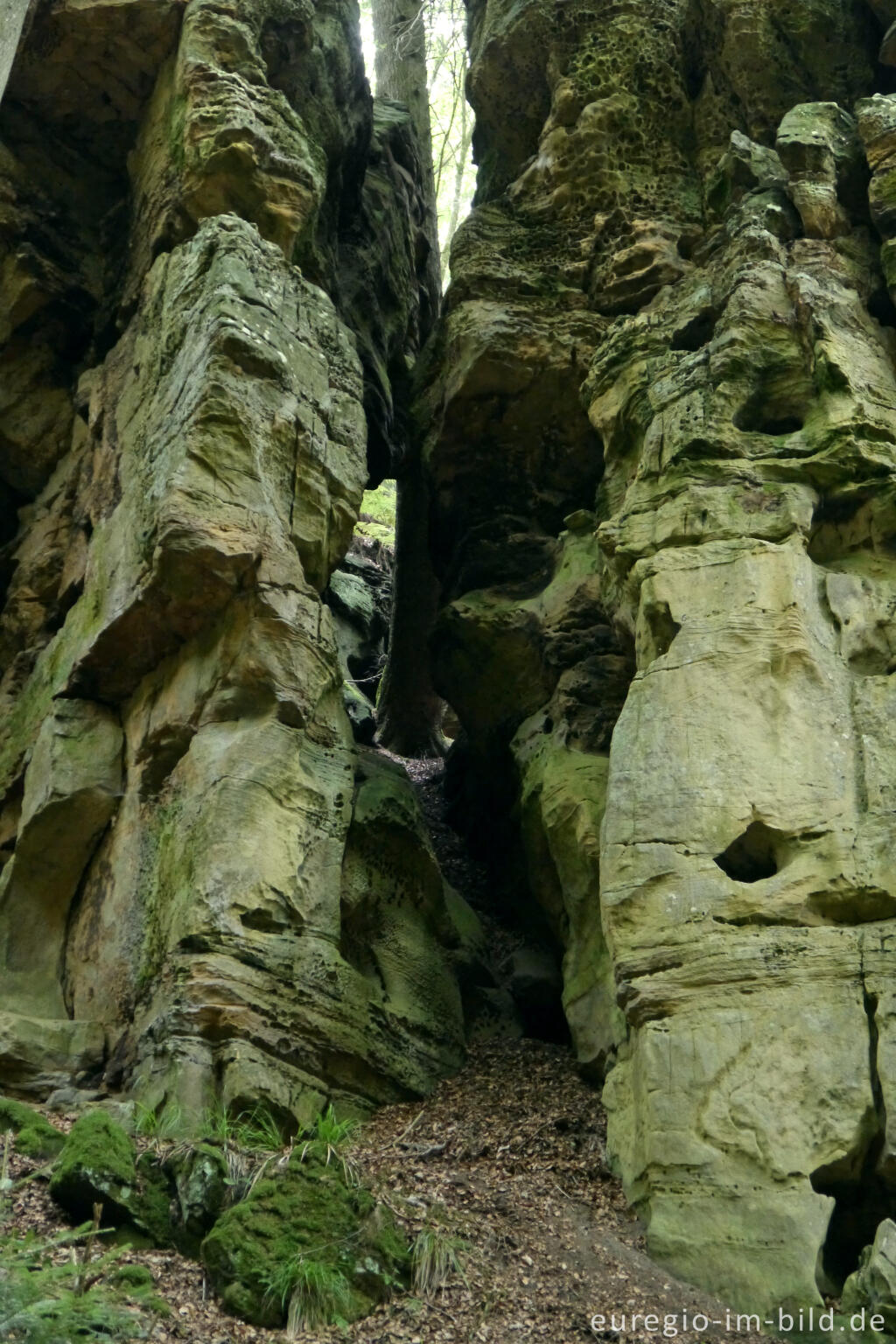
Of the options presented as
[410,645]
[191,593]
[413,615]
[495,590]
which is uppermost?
[413,615]

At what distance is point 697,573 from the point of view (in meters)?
10.3

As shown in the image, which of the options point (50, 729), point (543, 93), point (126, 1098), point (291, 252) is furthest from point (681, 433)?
point (543, 93)

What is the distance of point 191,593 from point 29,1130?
14.6 feet

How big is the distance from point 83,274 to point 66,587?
12.9 ft

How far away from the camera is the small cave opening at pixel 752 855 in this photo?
907 centimetres

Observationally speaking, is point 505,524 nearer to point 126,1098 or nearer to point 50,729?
point 50,729

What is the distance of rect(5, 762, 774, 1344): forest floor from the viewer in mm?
6676

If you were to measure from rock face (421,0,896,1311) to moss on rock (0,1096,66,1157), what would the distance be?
3.43 meters

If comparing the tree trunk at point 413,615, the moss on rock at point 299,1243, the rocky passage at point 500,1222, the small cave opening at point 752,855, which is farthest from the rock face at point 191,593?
the small cave opening at point 752,855

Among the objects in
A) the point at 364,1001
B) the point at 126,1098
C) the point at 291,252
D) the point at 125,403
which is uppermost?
the point at 291,252

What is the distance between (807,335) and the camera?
1155cm

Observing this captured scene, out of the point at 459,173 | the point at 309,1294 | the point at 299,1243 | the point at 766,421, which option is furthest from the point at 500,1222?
the point at 459,173

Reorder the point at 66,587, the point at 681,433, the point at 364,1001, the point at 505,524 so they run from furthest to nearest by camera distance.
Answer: the point at 505,524 → the point at 66,587 → the point at 681,433 → the point at 364,1001

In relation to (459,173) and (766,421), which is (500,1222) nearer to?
(766,421)
